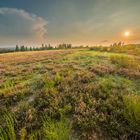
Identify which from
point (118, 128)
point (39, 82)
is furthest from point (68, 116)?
point (39, 82)

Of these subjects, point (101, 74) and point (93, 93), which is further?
point (101, 74)

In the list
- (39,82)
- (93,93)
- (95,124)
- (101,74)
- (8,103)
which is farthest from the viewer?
(101,74)

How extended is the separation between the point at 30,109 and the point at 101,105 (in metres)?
2.27

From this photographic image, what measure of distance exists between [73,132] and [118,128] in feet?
3.82

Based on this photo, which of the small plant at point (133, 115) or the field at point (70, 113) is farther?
the small plant at point (133, 115)

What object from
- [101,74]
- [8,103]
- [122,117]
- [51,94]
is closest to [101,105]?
[122,117]

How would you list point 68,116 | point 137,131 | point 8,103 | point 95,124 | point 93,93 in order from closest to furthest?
1. point 137,131
2. point 95,124
3. point 68,116
4. point 8,103
5. point 93,93

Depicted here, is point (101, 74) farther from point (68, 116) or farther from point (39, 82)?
point (68, 116)

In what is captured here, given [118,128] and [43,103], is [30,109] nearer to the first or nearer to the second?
[43,103]

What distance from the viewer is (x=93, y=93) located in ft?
19.7

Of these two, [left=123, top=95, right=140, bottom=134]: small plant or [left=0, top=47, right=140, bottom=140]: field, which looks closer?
[left=0, top=47, right=140, bottom=140]: field

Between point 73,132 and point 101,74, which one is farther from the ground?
point 101,74

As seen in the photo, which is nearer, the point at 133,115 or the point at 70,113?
the point at 133,115

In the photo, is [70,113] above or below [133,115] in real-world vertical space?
below
